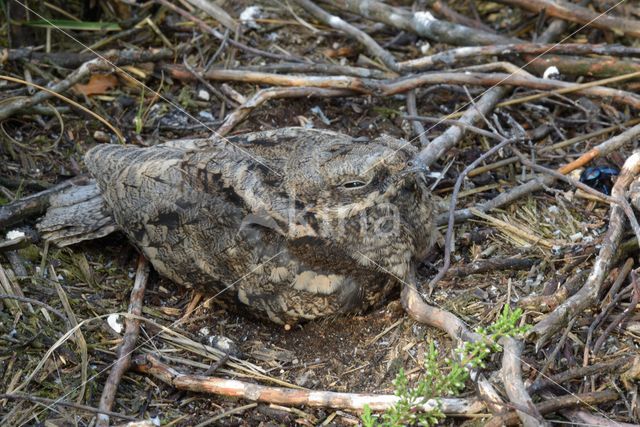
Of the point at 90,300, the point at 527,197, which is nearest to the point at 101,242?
the point at 90,300

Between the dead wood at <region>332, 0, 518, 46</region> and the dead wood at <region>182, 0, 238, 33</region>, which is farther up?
the dead wood at <region>332, 0, 518, 46</region>

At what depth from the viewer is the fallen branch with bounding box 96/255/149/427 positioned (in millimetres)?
3434

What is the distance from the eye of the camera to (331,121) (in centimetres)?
502

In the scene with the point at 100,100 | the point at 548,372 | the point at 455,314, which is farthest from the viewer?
the point at 100,100

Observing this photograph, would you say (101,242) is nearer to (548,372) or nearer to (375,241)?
(375,241)

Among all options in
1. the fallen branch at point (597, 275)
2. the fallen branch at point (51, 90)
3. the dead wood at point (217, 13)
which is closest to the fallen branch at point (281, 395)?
the fallen branch at point (597, 275)

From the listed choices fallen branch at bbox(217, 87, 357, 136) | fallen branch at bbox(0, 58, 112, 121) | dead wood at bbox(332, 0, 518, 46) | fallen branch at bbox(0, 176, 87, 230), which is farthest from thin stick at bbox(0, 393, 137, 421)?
dead wood at bbox(332, 0, 518, 46)

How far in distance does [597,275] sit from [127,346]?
203 cm

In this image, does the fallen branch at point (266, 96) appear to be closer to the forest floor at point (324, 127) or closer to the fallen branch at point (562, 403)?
the forest floor at point (324, 127)

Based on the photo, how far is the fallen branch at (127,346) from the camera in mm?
3434

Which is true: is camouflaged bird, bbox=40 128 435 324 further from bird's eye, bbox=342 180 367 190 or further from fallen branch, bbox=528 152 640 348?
fallen branch, bbox=528 152 640 348

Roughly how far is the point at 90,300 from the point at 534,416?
210 cm

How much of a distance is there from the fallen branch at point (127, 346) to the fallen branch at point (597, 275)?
1.68 m

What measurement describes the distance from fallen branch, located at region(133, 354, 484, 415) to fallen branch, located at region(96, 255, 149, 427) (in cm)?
7
